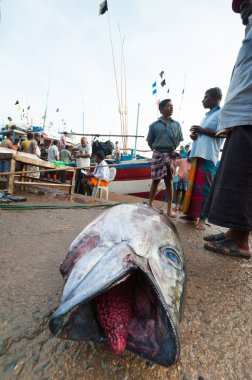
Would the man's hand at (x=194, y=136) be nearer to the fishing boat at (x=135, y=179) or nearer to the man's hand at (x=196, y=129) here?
the man's hand at (x=196, y=129)

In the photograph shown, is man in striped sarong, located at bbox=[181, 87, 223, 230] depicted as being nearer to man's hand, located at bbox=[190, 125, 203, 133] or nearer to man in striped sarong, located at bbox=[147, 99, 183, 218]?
man's hand, located at bbox=[190, 125, 203, 133]

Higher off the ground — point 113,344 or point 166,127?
point 166,127

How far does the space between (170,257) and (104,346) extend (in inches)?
16.1

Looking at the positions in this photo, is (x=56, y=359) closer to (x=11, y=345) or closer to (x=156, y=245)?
(x=11, y=345)

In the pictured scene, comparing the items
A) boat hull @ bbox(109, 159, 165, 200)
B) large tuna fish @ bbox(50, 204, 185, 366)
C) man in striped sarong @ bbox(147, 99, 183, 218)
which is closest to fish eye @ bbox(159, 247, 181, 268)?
large tuna fish @ bbox(50, 204, 185, 366)

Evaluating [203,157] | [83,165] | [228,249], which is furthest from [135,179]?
[228,249]

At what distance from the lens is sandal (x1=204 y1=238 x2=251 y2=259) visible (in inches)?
81.0

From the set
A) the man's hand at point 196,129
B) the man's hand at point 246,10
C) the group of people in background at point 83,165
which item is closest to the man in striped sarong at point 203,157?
the man's hand at point 196,129

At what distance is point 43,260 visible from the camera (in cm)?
163

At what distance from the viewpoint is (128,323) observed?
0.77 metres

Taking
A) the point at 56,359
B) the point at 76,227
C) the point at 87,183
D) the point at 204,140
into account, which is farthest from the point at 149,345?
the point at 87,183

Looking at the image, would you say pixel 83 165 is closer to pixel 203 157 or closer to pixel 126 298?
pixel 203 157

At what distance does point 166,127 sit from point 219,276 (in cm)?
311

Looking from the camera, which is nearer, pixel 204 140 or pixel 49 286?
pixel 49 286
